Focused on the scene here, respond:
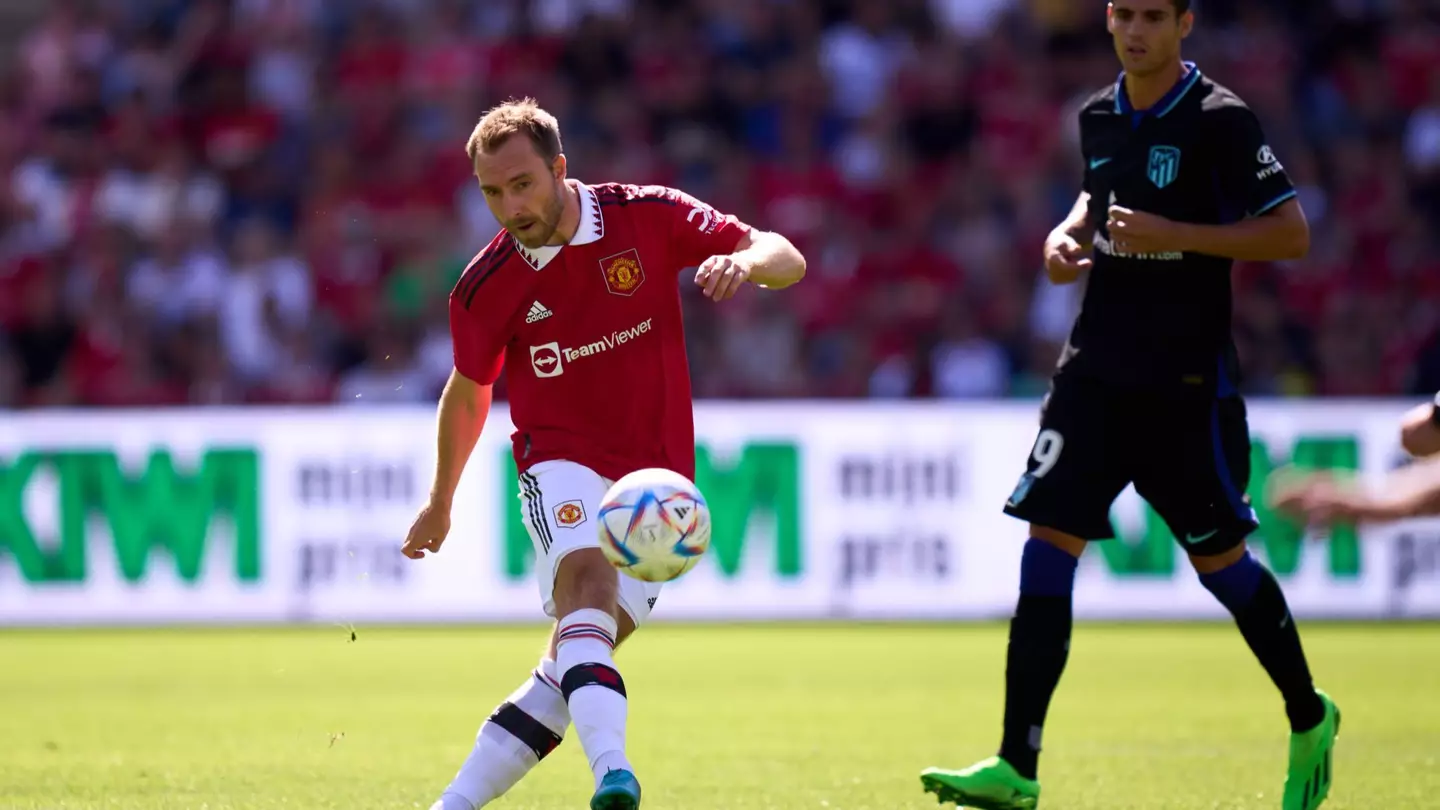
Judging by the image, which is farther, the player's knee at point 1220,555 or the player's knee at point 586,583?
the player's knee at point 1220,555

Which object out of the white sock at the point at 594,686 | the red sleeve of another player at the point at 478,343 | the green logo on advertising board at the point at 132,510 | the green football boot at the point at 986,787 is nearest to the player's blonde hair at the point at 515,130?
the red sleeve of another player at the point at 478,343

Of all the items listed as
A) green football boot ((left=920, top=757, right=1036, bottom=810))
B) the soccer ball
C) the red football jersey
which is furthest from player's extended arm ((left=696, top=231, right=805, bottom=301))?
green football boot ((left=920, top=757, right=1036, bottom=810))

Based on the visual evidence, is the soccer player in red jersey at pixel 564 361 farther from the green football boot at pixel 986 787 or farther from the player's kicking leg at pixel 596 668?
the green football boot at pixel 986 787

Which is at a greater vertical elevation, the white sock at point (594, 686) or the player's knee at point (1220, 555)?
the player's knee at point (1220, 555)

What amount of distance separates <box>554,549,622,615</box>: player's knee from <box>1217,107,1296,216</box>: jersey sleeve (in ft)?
7.30

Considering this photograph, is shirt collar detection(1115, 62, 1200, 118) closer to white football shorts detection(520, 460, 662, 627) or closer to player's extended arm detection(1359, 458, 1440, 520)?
white football shorts detection(520, 460, 662, 627)

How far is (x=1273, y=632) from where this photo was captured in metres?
6.34

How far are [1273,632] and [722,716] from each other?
381cm

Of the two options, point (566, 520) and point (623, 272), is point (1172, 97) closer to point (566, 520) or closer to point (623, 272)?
point (623, 272)

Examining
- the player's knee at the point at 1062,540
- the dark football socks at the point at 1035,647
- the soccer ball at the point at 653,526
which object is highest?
the soccer ball at the point at 653,526

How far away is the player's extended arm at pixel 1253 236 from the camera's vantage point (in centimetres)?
594

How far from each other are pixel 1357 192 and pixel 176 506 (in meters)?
11.1

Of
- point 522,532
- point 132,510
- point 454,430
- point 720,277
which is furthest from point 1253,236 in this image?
point 132,510

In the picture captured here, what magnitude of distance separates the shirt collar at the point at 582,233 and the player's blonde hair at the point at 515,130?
19 centimetres
